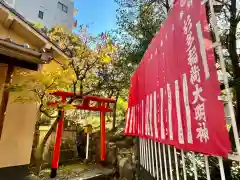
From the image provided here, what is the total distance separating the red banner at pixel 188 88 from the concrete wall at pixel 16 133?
3939 millimetres

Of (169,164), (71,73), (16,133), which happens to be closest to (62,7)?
(71,73)

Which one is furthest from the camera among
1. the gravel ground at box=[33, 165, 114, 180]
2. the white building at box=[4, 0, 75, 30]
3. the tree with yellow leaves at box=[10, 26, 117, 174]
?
the white building at box=[4, 0, 75, 30]

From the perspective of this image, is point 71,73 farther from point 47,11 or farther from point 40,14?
point 47,11

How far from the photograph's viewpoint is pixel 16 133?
512 centimetres

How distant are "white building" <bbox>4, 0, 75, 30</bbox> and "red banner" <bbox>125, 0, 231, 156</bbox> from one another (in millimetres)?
21915

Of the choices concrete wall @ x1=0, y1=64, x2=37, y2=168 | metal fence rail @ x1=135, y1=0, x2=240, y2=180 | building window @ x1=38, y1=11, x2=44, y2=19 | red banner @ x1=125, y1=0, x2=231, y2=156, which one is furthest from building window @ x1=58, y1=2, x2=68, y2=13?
red banner @ x1=125, y1=0, x2=231, y2=156

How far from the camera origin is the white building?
2101 centimetres

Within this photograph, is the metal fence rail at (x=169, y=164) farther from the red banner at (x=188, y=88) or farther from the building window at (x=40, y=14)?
the building window at (x=40, y=14)

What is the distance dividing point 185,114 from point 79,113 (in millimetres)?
13974

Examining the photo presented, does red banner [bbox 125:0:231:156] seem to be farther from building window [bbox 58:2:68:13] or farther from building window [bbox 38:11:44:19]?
building window [bbox 58:2:68:13]

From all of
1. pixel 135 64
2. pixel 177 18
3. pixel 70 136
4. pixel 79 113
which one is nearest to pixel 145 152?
pixel 177 18

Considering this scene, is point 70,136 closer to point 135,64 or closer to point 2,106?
point 135,64

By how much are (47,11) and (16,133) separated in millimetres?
23360

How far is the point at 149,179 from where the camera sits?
4508mm
